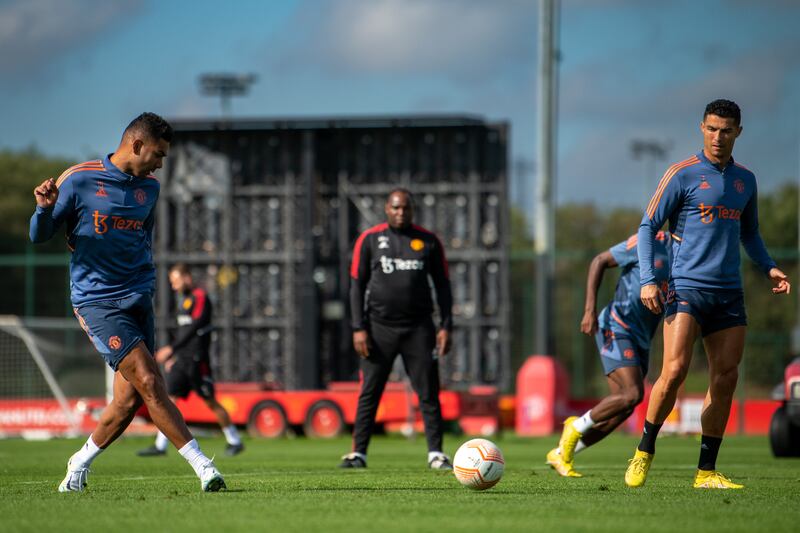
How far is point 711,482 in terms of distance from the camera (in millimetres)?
8727

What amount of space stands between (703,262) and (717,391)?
35.7 inches

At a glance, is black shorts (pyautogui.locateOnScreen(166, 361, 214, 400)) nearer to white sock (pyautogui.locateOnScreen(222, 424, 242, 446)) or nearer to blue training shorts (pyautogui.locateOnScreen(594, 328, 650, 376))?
white sock (pyautogui.locateOnScreen(222, 424, 242, 446))

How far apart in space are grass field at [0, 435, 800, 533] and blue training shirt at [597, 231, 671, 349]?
1.19 m

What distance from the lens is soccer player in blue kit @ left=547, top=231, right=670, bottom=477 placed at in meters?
10.2

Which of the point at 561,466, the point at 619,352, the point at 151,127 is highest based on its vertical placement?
the point at 151,127

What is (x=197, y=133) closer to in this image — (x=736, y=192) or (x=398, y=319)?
(x=398, y=319)

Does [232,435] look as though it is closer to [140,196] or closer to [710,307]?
[140,196]

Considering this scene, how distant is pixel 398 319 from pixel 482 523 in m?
5.06

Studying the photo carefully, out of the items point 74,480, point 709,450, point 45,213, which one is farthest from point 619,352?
point 45,213

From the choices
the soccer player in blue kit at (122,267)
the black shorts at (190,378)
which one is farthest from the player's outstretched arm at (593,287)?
the black shorts at (190,378)

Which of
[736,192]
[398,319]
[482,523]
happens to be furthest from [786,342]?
[482,523]

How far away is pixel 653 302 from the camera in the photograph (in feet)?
27.3

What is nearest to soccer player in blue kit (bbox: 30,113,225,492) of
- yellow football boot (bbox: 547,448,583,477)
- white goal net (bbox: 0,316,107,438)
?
yellow football boot (bbox: 547,448,583,477)

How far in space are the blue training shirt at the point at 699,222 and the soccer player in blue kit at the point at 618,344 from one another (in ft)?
5.28
